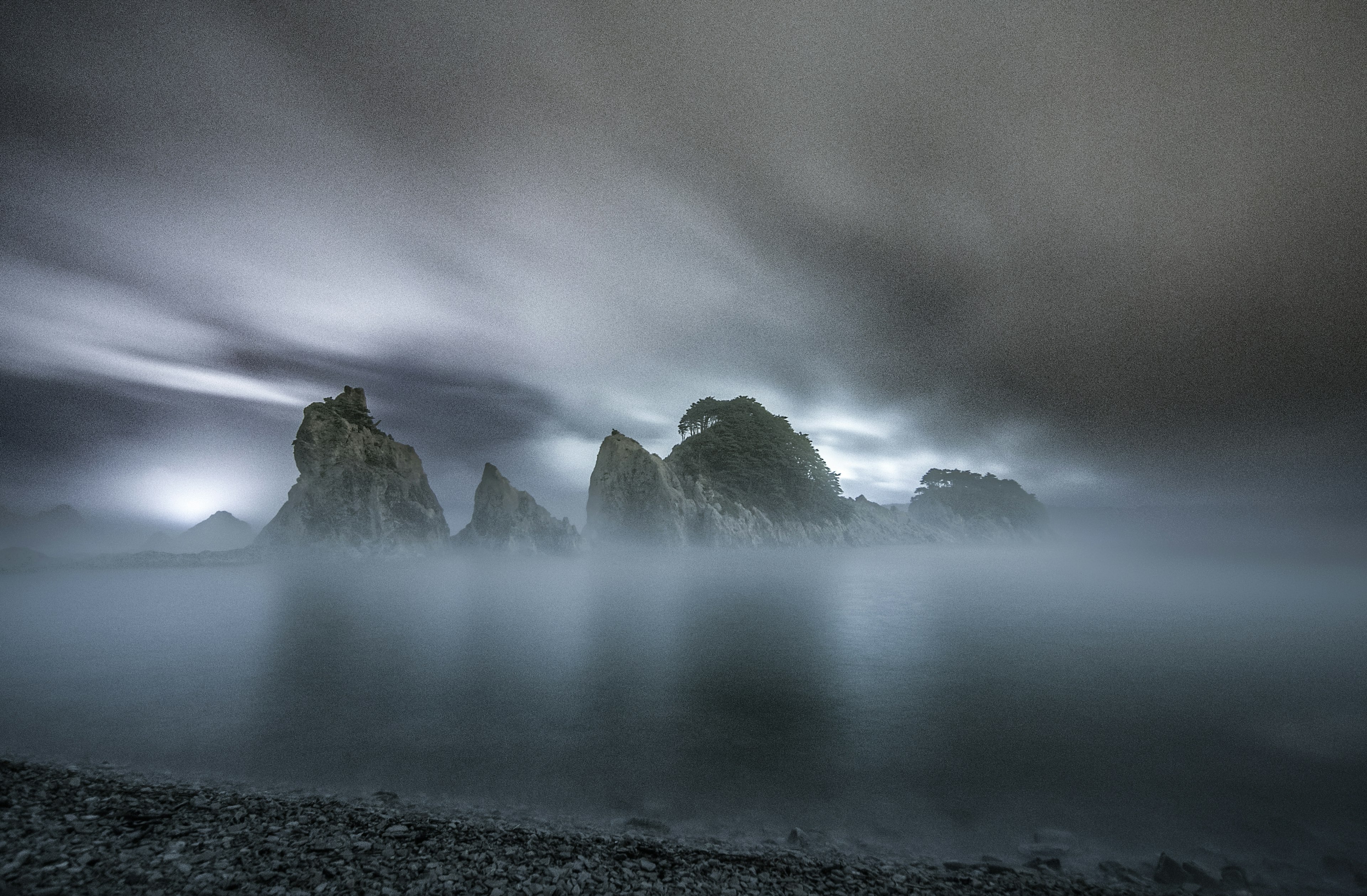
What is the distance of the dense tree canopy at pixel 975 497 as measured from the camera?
169 meters

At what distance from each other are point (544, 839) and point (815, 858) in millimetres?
3380

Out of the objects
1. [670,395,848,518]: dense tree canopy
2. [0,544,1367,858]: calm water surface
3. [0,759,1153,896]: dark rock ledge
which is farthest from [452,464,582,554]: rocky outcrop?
[0,759,1153,896]: dark rock ledge

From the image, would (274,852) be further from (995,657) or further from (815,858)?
(995,657)

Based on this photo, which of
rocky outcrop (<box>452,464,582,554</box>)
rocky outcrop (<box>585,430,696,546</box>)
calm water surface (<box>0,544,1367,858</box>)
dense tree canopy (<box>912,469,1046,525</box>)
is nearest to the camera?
calm water surface (<box>0,544,1367,858</box>)

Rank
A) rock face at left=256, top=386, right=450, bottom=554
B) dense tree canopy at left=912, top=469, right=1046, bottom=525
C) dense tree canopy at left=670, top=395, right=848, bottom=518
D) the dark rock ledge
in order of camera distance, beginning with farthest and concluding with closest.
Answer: dense tree canopy at left=912, top=469, right=1046, bottom=525 → dense tree canopy at left=670, top=395, right=848, bottom=518 → rock face at left=256, top=386, right=450, bottom=554 → the dark rock ledge

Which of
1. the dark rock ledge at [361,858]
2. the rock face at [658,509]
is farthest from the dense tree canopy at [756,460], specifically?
the dark rock ledge at [361,858]

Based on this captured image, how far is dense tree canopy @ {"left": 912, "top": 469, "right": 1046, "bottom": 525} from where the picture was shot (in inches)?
6654

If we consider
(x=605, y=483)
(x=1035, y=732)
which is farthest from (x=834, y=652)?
(x=605, y=483)

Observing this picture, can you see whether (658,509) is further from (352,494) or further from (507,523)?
(352,494)

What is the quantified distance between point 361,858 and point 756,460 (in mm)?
93873

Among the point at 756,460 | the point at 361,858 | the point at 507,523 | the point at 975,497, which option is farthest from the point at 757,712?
the point at 975,497

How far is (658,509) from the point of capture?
79875mm

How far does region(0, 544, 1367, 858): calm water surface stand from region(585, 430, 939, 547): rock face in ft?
172

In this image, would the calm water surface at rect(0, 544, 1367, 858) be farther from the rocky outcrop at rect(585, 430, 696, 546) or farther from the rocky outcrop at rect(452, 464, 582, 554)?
the rocky outcrop at rect(585, 430, 696, 546)
